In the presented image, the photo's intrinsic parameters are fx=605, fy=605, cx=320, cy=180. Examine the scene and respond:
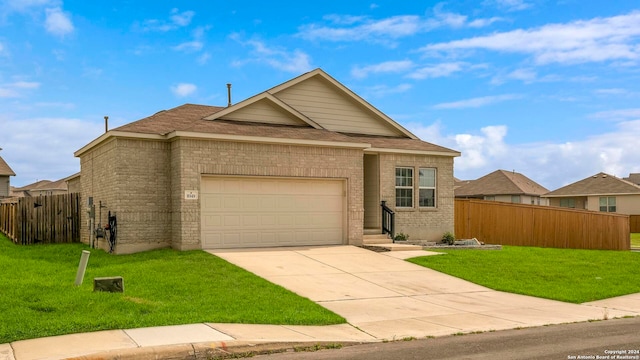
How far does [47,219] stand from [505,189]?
3381 centimetres

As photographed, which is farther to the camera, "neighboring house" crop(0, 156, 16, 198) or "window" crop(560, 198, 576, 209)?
"window" crop(560, 198, 576, 209)

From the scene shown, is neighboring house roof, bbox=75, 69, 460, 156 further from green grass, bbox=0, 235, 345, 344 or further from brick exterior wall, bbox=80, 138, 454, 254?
green grass, bbox=0, 235, 345, 344

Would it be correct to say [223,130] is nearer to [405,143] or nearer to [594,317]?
[405,143]

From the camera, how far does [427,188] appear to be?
23375 millimetres

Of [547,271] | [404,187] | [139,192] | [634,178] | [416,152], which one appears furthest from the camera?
[634,178]

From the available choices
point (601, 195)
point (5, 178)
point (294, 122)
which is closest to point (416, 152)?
point (294, 122)

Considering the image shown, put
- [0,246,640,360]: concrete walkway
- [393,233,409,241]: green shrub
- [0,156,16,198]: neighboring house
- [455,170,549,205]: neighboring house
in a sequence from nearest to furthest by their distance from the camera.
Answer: [0,246,640,360]: concrete walkway
[393,233,409,241]: green shrub
[455,170,549,205]: neighboring house
[0,156,16,198]: neighboring house

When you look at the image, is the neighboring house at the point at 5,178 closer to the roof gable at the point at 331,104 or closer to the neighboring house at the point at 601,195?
the roof gable at the point at 331,104

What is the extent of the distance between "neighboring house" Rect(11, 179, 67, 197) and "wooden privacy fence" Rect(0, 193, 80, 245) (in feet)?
152

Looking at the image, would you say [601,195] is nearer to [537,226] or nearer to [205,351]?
[537,226]

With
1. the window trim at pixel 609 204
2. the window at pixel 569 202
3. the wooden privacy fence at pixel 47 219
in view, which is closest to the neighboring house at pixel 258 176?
the wooden privacy fence at pixel 47 219

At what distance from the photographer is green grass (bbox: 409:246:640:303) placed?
1456 cm

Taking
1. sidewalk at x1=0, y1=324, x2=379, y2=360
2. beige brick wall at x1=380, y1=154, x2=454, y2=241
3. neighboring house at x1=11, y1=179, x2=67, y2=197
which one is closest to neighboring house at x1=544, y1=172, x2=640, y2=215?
beige brick wall at x1=380, y1=154, x2=454, y2=241

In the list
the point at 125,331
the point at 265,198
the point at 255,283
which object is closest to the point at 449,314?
the point at 255,283
